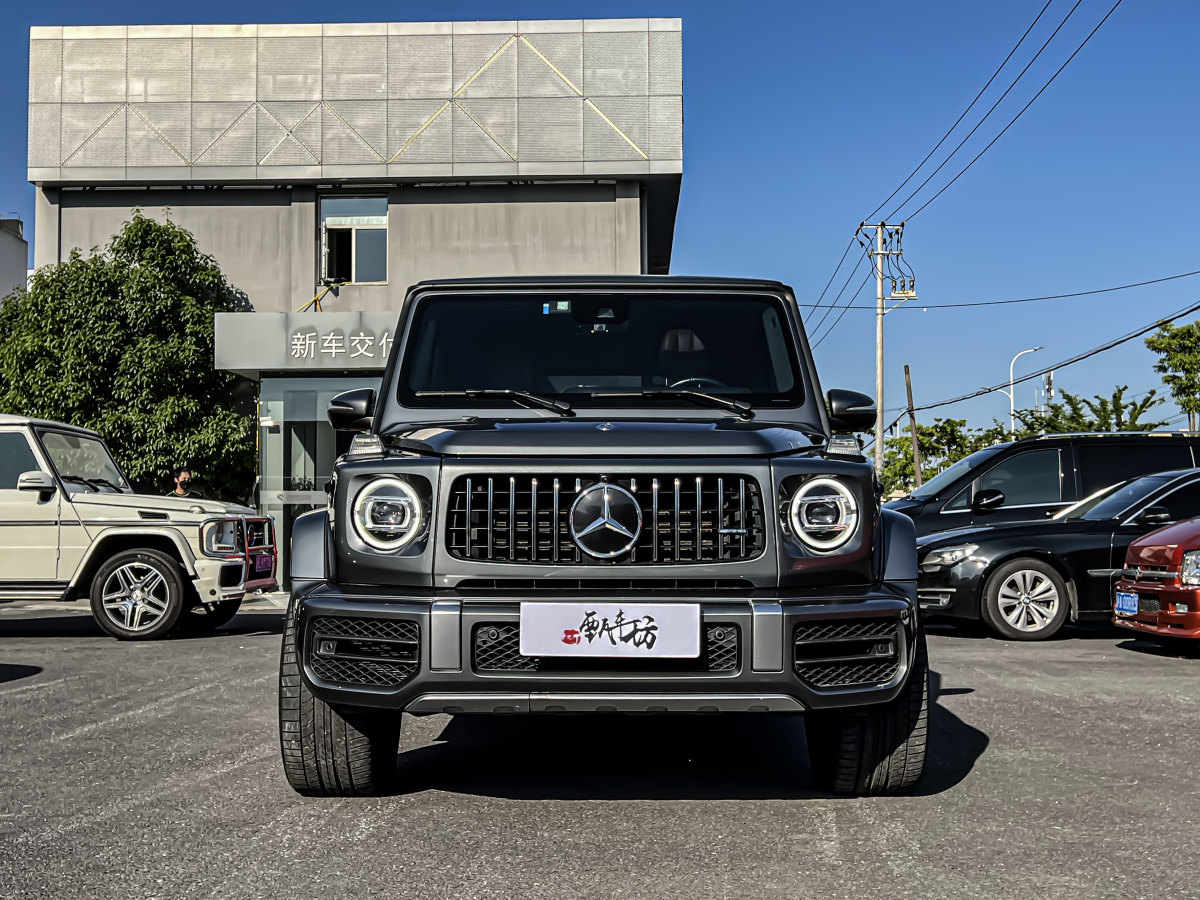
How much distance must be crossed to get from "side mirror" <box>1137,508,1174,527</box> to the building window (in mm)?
15083

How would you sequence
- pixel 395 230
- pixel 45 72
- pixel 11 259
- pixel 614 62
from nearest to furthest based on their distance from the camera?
1. pixel 614 62
2. pixel 45 72
3. pixel 395 230
4. pixel 11 259

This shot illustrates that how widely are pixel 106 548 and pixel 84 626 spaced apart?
7.20ft

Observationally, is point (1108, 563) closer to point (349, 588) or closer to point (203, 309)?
point (349, 588)

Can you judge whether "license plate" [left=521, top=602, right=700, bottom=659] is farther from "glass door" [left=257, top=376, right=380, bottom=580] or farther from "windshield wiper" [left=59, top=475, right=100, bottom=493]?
"glass door" [left=257, top=376, right=380, bottom=580]

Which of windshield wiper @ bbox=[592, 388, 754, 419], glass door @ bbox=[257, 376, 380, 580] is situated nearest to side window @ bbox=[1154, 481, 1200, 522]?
windshield wiper @ bbox=[592, 388, 754, 419]

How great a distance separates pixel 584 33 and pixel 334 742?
20139 mm

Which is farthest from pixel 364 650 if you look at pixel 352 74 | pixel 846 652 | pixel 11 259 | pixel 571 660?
pixel 11 259

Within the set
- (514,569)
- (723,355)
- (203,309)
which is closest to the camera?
(514,569)

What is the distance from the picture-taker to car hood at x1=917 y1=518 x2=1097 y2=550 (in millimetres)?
11344

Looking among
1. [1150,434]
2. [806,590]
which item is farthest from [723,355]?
[1150,434]

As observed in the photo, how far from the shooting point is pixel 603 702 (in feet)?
13.4

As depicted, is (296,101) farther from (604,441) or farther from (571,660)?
(571,660)

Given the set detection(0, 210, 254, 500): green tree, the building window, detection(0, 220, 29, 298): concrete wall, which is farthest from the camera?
detection(0, 220, 29, 298): concrete wall

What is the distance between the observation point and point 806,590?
4.22 meters
